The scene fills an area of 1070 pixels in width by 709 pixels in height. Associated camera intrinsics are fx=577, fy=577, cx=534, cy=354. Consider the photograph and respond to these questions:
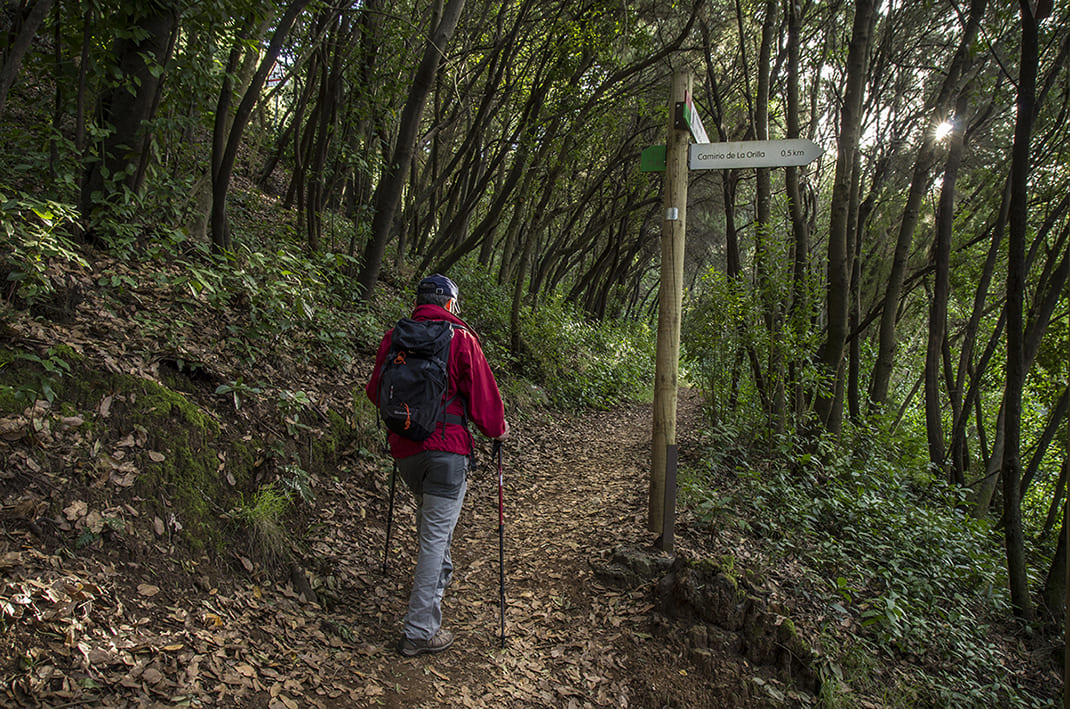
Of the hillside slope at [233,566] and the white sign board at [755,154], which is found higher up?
the white sign board at [755,154]

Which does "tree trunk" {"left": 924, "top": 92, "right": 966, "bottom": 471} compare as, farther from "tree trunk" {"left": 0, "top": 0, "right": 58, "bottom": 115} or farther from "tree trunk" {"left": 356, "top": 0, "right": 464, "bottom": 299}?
"tree trunk" {"left": 0, "top": 0, "right": 58, "bottom": 115}

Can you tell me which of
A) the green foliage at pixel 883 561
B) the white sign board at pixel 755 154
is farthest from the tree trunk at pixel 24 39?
the green foliage at pixel 883 561

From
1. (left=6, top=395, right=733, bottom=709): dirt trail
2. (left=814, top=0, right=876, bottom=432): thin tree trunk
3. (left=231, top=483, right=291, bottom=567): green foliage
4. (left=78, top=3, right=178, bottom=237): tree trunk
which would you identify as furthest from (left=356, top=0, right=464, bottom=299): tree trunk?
(left=814, top=0, right=876, bottom=432): thin tree trunk

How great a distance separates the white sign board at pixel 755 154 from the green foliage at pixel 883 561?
2.88 meters

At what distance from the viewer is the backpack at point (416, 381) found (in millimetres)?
3441

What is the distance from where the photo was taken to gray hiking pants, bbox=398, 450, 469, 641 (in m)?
3.54

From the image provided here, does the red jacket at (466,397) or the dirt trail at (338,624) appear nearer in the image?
the dirt trail at (338,624)

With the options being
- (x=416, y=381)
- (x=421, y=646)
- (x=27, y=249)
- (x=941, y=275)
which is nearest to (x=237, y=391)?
(x=27, y=249)

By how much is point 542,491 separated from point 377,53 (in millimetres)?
6214

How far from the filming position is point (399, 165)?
786cm

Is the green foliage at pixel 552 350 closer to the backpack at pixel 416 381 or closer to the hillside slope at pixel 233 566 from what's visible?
the hillside slope at pixel 233 566

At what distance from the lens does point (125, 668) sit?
8.52 ft

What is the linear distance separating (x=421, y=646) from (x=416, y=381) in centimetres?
164

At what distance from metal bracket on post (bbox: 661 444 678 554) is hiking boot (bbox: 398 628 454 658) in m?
1.88
